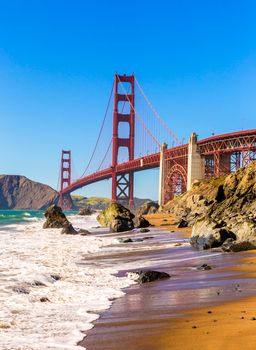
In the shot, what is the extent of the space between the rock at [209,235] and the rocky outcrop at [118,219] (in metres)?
15.3

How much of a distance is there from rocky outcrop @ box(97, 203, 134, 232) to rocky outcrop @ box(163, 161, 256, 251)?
13.9 ft

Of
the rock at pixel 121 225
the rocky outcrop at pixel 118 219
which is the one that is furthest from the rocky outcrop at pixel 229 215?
the rocky outcrop at pixel 118 219

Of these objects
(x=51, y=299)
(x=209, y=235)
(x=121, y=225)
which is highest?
(x=121, y=225)

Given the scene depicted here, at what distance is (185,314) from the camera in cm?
715

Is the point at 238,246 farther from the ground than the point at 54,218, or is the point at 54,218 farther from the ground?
the point at 54,218

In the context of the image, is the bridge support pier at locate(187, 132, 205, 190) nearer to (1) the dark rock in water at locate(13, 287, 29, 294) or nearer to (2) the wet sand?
(2) the wet sand

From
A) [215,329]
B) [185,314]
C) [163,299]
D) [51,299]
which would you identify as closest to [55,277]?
[51,299]

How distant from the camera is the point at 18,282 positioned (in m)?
11.0

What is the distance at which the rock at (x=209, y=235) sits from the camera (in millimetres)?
17953

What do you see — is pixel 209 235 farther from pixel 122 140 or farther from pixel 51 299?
pixel 122 140

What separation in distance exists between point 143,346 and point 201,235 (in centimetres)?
1392

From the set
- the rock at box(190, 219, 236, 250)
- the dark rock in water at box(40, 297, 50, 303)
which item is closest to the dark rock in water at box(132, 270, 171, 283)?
the dark rock in water at box(40, 297, 50, 303)

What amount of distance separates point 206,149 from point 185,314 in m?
64.5

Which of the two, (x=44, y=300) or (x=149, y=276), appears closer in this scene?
(x=44, y=300)
